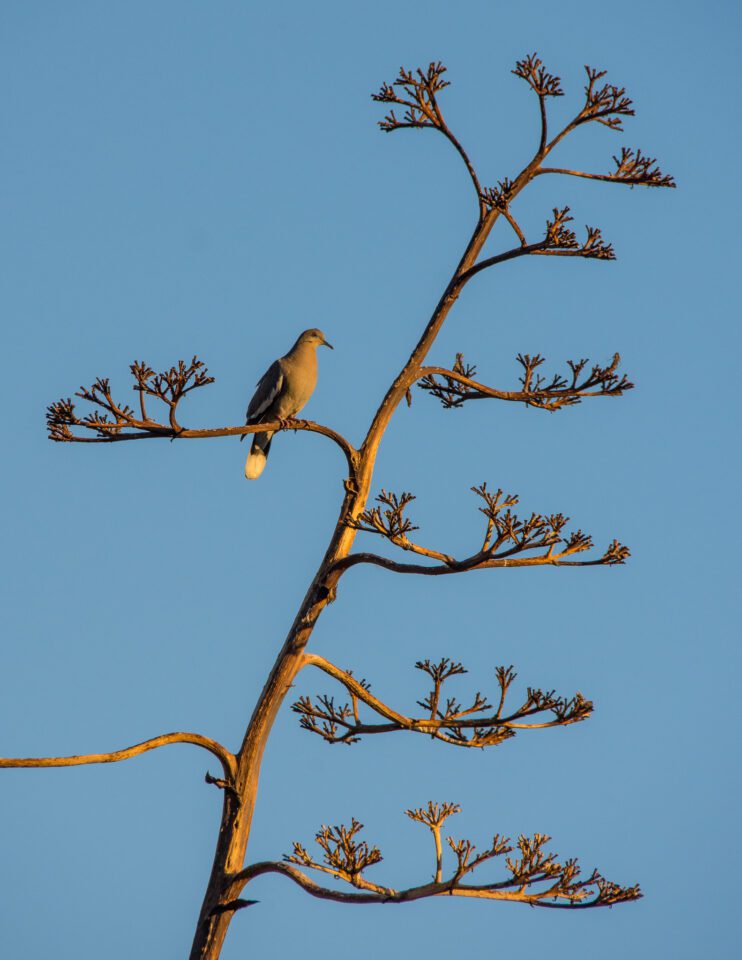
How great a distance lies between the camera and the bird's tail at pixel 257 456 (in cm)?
1180

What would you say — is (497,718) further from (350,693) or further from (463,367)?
(463,367)

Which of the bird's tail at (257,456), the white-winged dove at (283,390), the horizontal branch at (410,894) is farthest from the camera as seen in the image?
the bird's tail at (257,456)

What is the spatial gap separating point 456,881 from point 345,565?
1948mm

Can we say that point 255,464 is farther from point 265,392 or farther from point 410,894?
point 410,894

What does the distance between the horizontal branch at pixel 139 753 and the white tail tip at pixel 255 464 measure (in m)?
4.49

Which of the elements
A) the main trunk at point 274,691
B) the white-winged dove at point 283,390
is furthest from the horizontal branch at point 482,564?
the white-winged dove at point 283,390

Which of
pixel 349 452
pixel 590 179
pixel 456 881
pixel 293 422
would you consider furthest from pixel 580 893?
pixel 590 179

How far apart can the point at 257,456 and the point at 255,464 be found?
0.25 feet

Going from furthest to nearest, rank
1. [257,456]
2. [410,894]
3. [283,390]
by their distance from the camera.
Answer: [257,456] → [283,390] → [410,894]

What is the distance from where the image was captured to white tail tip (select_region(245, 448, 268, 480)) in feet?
38.9

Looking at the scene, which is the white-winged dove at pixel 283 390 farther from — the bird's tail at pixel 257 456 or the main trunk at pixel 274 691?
the main trunk at pixel 274 691

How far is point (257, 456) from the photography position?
11.9 m

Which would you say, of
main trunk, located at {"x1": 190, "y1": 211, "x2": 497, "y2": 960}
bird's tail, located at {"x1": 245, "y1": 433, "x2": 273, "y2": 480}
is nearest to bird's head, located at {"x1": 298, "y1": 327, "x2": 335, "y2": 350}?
bird's tail, located at {"x1": 245, "y1": 433, "x2": 273, "y2": 480}

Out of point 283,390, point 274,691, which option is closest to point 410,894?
point 274,691
